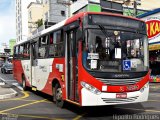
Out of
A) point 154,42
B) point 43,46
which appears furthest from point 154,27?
point 43,46

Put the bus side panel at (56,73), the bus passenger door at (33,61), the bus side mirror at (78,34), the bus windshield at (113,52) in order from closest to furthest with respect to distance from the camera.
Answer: the bus windshield at (113,52)
the bus side mirror at (78,34)
the bus side panel at (56,73)
the bus passenger door at (33,61)

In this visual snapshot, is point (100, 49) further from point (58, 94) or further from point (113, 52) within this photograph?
point (58, 94)

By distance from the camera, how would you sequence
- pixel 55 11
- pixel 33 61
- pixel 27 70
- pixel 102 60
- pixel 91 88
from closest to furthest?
pixel 91 88
pixel 102 60
pixel 33 61
pixel 27 70
pixel 55 11

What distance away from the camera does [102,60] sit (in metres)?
9.28

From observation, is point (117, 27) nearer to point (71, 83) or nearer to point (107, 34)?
point (107, 34)

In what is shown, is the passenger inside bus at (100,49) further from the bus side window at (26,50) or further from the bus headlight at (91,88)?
the bus side window at (26,50)

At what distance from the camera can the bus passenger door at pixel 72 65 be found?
9977mm

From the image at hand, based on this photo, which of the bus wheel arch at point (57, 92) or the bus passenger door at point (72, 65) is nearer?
the bus passenger door at point (72, 65)

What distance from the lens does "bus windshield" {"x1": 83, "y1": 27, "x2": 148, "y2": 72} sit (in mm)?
9234

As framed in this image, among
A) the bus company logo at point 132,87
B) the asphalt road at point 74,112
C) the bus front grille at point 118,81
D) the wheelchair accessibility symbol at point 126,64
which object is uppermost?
the wheelchair accessibility symbol at point 126,64

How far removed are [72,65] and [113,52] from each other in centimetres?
151

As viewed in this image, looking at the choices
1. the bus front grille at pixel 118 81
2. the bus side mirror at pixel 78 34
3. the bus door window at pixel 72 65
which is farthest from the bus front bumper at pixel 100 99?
the bus side mirror at pixel 78 34

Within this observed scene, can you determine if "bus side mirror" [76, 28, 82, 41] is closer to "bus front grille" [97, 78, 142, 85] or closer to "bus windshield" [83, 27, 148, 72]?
"bus windshield" [83, 27, 148, 72]

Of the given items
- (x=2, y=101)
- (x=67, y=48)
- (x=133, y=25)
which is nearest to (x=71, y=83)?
(x=67, y=48)
